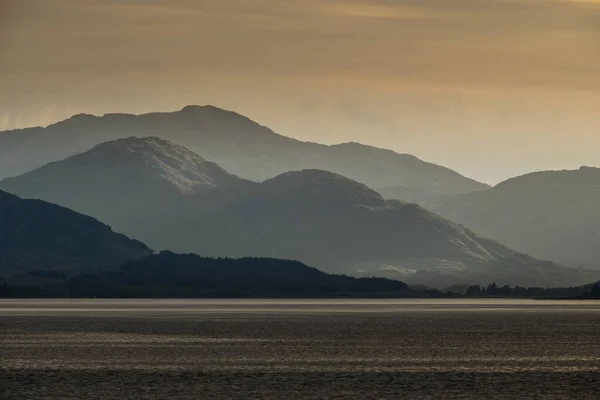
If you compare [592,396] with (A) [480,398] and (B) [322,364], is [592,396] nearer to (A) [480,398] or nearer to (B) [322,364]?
(A) [480,398]

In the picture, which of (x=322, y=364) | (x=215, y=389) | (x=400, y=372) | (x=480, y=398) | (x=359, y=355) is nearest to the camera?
(x=480, y=398)

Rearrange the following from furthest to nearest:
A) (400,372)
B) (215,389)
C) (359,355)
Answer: (359,355)
(400,372)
(215,389)

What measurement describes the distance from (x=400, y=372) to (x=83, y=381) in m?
36.6

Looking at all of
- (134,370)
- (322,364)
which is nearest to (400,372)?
(322,364)

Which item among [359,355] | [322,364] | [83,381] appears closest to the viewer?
[83,381]

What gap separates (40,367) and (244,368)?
76.9 feet

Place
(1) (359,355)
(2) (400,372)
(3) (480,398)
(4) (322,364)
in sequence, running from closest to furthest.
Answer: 1. (3) (480,398)
2. (2) (400,372)
3. (4) (322,364)
4. (1) (359,355)

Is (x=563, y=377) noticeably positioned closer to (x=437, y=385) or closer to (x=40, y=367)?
(x=437, y=385)

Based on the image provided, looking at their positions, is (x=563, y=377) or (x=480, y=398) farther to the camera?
(x=563, y=377)

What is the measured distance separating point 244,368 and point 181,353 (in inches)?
1282

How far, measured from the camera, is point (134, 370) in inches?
6255

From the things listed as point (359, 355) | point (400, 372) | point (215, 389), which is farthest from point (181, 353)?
point (215, 389)

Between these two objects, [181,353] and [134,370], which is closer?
[134,370]

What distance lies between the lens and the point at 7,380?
5571 inches
